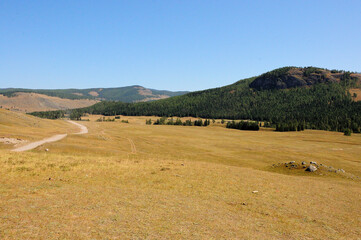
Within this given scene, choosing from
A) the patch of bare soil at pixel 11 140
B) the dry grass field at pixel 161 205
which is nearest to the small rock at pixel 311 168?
the dry grass field at pixel 161 205

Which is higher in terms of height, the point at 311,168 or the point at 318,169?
the point at 311,168

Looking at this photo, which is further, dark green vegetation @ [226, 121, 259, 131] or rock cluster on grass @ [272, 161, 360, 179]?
dark green vegetation @ [226, 121, 259, 131]

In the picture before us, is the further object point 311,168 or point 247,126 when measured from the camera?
point 247,126

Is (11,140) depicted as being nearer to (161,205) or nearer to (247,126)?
(161,205)

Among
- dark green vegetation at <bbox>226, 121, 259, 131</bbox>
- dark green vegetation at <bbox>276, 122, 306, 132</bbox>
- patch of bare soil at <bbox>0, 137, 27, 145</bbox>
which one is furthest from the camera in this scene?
dark green vegetation at <bbox>226, 121, 259, 131</bbox>

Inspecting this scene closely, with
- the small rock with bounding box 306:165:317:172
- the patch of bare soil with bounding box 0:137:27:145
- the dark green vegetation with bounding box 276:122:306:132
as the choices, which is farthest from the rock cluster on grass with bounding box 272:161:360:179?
the dark green vegetation with bounding box 276:122:306:132

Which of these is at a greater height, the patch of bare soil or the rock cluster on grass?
the patch of bare soil

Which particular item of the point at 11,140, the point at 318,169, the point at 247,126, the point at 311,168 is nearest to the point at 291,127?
the point at 247,126

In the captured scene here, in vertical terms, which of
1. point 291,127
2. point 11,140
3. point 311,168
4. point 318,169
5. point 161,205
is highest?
point 291,127

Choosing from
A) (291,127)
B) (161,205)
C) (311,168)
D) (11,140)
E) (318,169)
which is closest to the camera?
(161,205)

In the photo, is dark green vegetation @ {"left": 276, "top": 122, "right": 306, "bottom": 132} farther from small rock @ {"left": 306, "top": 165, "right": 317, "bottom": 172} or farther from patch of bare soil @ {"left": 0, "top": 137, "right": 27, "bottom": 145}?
patch of bare soil @ {"left": 0, "top": 137, "right": 27, "bottom": 145}

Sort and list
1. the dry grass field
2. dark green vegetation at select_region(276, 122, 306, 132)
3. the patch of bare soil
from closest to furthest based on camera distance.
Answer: the dry grass field
the patch of bare soil
dark green vegetation at select_region(276, 122, 306, 132)

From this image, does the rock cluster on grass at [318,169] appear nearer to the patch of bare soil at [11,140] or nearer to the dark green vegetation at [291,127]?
the patch of bare soil at [11,140]

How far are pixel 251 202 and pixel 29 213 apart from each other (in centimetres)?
1718
